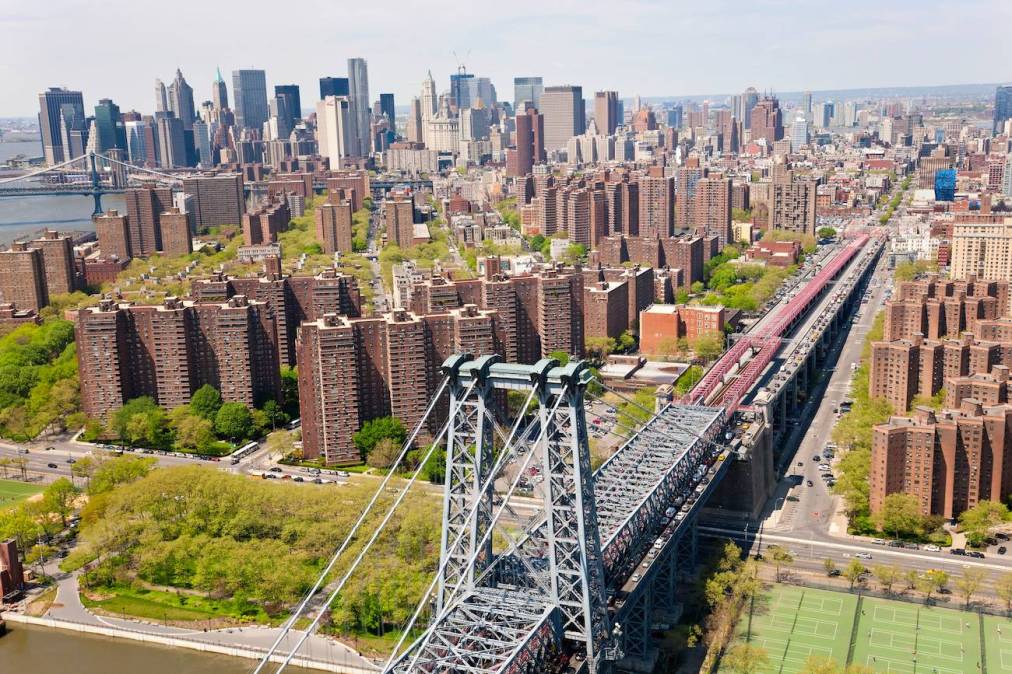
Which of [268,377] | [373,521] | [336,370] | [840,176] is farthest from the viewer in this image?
[840,176]

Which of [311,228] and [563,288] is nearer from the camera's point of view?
[563,288]

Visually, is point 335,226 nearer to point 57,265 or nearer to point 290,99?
point 57,265

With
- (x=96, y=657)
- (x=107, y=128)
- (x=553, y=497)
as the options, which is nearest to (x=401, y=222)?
(x=96, y=657)

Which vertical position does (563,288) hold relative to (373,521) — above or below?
above

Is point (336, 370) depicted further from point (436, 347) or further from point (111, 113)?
point (111, 113)

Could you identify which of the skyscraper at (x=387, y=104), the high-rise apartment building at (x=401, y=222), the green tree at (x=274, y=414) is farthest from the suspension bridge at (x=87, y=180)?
the green tree at (x=274, y=414)

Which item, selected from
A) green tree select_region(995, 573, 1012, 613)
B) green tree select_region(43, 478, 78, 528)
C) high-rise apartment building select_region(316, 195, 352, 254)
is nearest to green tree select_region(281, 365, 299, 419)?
green tree select_region(43, 478, 78, 528)

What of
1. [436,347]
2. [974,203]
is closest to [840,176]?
[974,203]
